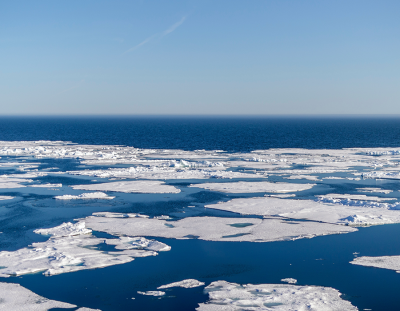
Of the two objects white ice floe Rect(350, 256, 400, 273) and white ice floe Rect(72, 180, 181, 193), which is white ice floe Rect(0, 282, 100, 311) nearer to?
white ice floe Rect(350, 256, 400, 273)

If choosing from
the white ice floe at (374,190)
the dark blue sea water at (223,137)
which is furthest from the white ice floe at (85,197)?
the dark blue sea water at (223,137)

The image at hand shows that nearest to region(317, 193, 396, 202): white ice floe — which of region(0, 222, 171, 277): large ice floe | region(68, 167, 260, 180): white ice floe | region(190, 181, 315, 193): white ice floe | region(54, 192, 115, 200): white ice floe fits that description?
region(190, 181, 315, 193): white ice floe

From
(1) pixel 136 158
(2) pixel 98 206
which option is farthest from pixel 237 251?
(1) pixel 136 158

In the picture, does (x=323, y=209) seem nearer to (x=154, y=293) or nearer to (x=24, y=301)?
Answer: (x=154, y=293)

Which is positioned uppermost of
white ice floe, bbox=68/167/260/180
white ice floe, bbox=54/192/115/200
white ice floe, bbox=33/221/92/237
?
white ice floe, bbox=68/167/260/180

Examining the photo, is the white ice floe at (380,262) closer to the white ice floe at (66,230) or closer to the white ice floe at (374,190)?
the white ice floe at (66,230)

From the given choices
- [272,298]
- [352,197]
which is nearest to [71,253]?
[272,298]

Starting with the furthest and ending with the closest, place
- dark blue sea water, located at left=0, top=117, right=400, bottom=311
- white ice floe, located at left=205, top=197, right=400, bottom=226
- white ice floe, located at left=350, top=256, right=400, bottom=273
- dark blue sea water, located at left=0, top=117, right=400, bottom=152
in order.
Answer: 1. dark blue sea water, located at left=0, top=117, right=400, bottom=152
2. white ice floe, located at left=205, top=197, right=400, bottom=226
3. white ice floe, located at left=350, top=256, right=400, bottom=273
4. dark blue sea water, located at left=0, top=117, right=400, bottom=311
